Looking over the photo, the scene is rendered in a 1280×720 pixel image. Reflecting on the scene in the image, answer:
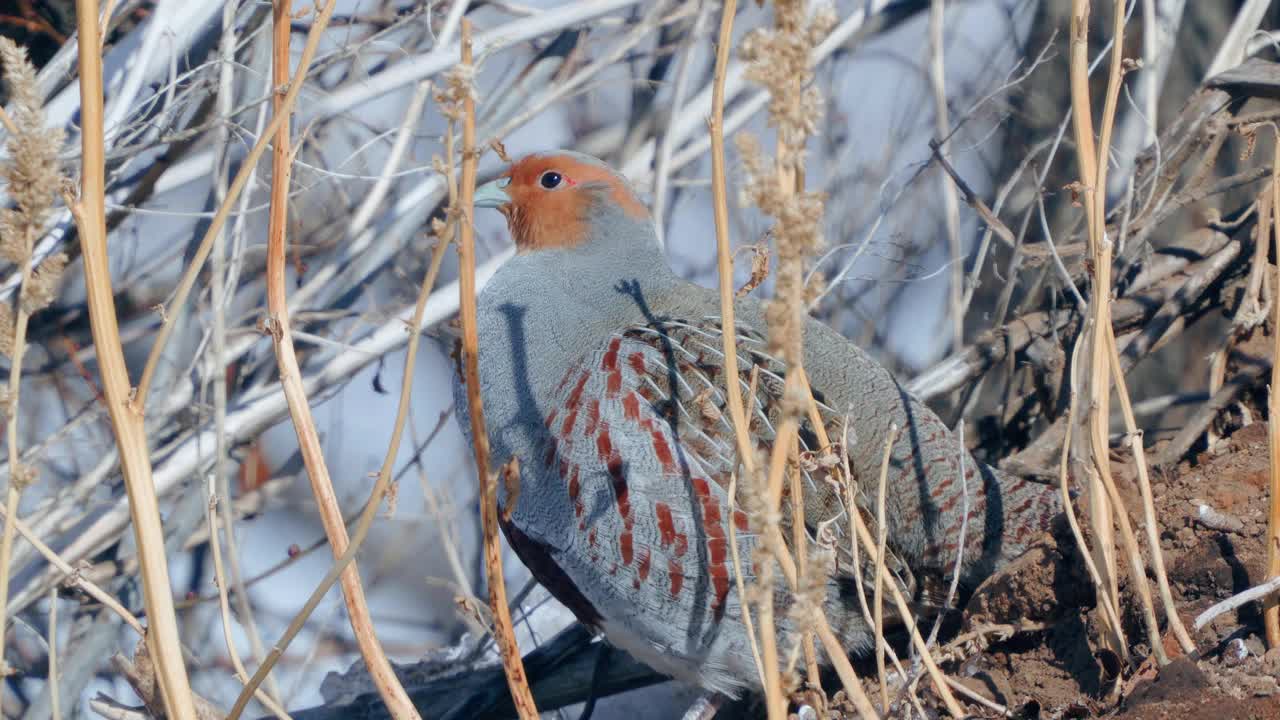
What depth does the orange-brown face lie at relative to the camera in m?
2.95

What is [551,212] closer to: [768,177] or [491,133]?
[491,133]

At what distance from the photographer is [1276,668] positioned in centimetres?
172

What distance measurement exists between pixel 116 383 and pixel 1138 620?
1.73 meters

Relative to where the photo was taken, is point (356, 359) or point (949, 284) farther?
point (949, 284)

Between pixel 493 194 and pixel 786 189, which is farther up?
pixel 493 194

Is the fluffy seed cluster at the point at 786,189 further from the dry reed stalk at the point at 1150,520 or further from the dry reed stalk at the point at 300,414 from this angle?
the dry reed stalk at the point at 1150,520

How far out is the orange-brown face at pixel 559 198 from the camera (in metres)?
2.95

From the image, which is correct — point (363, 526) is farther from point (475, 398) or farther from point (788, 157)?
point (788, 157)

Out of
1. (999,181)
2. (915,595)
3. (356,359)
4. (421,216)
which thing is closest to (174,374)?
(356,359)

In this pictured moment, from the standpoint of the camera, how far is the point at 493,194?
303 cm

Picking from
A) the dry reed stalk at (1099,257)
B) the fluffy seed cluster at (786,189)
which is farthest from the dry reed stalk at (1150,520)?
the fluffy seed cluster at (786,189)

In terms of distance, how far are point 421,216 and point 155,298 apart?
1.04 m

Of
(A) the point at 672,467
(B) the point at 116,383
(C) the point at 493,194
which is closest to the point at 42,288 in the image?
(B) the point at 116,383

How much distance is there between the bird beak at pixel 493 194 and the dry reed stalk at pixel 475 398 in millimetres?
1504
